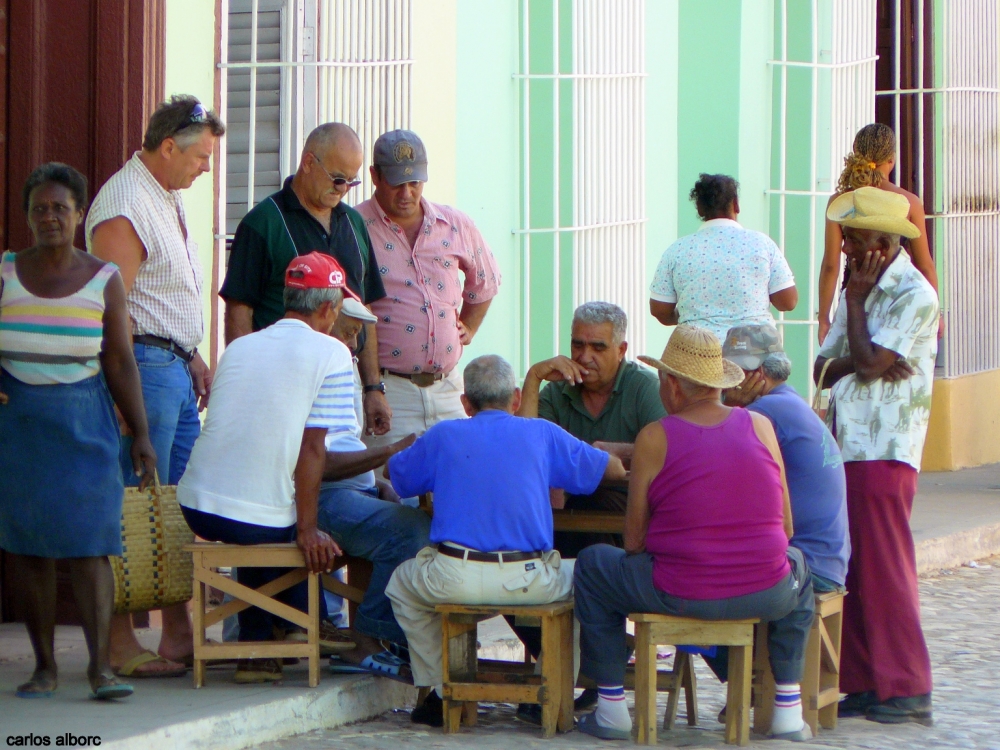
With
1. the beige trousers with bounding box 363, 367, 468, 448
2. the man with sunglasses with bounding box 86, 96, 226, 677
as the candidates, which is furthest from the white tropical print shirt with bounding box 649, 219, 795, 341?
the man with sunglasses with bounding box 86, 96, 226, 677

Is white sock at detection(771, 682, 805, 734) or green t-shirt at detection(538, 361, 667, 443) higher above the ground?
green t-shirt at detection(538, 361, 667, 443)

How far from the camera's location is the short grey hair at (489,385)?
4875 millimetres

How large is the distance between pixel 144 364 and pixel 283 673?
1131 millimetres

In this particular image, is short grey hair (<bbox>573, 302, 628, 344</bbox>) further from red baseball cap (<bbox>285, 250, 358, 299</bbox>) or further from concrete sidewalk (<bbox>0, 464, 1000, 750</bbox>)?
concrete sidewalk (<bbox>0, 464, 1000, 750</bbox>)

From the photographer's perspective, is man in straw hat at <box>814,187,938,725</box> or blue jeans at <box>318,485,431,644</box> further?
man in straw hat at <box>814,187,938,725</box>

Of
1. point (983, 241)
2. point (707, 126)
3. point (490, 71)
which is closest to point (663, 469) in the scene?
point (490, 71)

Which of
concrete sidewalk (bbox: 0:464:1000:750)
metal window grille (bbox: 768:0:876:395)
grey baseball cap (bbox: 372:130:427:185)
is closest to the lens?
concrete sidewalk (bbox: 0:464:1000:750)

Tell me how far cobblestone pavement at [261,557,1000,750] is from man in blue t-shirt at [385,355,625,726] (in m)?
0.24

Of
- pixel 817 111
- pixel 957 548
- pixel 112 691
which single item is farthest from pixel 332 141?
pixel 817 111

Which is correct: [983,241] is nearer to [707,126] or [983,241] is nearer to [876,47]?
[876,47]

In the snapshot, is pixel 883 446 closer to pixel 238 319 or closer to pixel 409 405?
pixel 409 405

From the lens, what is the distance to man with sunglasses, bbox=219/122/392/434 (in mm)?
5465

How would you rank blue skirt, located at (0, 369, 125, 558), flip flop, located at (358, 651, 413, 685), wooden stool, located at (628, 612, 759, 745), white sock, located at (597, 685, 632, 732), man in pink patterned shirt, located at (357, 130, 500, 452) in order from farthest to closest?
man in pink patterned shirt, located at (357, 130, 500, 452) < flip flop, located at (358, 651, 413, 685) < white sock, located at (597, 685, 632, 732) < wooden stool, located at (628, 612, 759, 745) < blue skirt, located at (0, 369, 125, 558)

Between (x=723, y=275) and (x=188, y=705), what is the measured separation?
9.95ft
